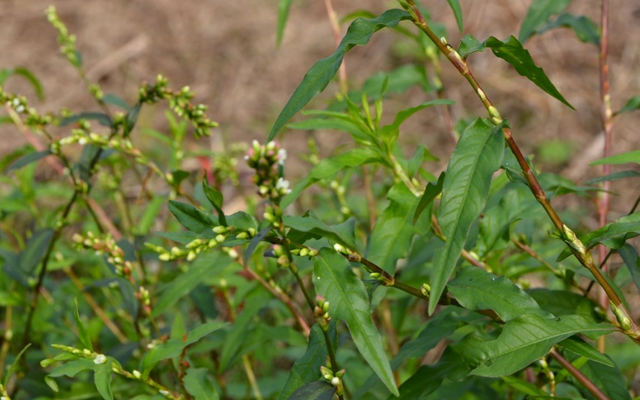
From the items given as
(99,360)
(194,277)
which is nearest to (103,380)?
(99,360)

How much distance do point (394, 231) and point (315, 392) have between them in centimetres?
44

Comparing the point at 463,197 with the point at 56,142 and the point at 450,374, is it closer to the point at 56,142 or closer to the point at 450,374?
the point at 450,374

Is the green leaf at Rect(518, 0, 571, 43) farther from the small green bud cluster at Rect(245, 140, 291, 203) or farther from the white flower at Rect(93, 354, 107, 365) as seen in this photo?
the white flower at Rect(93, 354, 107, 365)

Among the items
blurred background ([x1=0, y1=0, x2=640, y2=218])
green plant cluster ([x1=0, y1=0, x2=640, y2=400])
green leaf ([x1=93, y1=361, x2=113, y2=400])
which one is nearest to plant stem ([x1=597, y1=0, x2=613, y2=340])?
green plant cluster ([x1=0, y1=0, x2=640, y2=400])

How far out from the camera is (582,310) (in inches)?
67.6

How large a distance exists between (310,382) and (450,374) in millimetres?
310

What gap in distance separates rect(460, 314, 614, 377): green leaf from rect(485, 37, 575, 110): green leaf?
1.36 ft

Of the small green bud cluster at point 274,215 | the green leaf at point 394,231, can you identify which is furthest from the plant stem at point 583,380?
the small green bud cluster at point 274,215

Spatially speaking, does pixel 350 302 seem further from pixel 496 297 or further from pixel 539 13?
pixel 539 13

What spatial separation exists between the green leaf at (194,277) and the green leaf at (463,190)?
33.4 inches

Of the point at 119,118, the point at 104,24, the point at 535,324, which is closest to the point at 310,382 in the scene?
the point at 535,324

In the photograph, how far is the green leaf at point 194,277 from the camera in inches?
77.0

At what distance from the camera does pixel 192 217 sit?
1401 mm

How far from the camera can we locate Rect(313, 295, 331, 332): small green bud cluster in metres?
1.33
